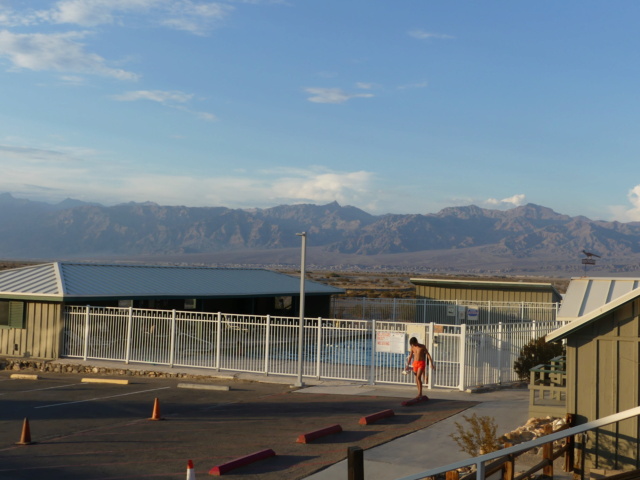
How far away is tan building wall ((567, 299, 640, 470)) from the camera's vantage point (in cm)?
1066

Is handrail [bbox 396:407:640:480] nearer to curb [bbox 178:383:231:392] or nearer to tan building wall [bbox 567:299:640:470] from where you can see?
tan building wall [bbox 567:299:640:470]

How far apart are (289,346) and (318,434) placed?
1069cm

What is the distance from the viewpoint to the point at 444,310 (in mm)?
38719

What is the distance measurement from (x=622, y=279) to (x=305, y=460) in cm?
617

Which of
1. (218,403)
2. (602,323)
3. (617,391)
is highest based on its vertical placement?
(602,323)

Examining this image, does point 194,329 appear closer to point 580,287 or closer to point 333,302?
point 580,287

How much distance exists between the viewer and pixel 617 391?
10.8m

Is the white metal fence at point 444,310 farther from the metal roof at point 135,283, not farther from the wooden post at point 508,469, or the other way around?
the wooden post at point 508,469

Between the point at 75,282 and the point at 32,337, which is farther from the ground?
the point at 75,282

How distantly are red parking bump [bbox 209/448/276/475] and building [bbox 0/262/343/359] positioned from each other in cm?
1464

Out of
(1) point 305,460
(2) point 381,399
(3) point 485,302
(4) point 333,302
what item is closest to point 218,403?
(2) point 381,399

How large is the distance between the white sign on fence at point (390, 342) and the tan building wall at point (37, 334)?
11820 millimetres

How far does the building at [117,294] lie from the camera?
25.3m

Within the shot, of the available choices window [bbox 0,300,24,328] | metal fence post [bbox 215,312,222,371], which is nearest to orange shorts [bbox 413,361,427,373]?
metal fence post [bbox 215,312,222,371]
